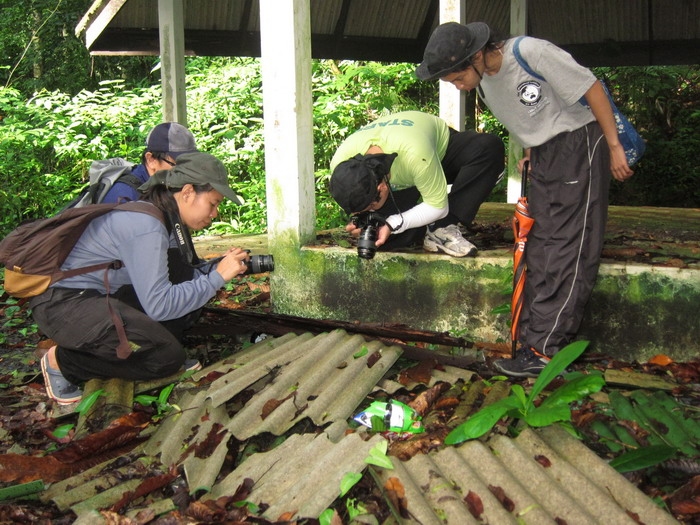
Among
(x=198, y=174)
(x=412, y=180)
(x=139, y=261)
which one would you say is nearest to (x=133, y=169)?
(x=198, y=174)

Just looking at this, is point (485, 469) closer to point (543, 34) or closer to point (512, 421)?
point (512, 421)

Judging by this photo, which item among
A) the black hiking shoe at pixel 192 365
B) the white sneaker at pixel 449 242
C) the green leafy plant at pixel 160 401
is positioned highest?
the white sneaker at pixel 449 242

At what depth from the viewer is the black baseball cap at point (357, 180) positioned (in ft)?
13.6

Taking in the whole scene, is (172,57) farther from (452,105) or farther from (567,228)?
(567,228)

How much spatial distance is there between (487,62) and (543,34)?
6.40 meters

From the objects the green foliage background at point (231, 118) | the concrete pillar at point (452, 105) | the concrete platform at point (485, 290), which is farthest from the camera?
the green foliage background at point (231, 118)

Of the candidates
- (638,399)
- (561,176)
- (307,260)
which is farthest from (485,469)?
(307,260)

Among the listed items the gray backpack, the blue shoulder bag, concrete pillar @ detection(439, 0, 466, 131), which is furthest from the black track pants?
concrete pillar @ detection(439, 0, 466, 131)

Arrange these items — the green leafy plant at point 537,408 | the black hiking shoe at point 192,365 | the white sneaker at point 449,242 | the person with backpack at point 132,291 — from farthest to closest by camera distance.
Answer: the white sneaker at point 449,242, the black hiking shoe at point 192,365, the person with backpack at point 132,291, the green leafy plant at point 537,408

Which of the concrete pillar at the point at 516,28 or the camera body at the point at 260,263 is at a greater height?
the concrete pillar at the point at 516,28

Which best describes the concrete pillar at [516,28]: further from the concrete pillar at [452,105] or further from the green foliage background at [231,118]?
the green foliage background at [231,118]

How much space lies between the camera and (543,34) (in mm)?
9312

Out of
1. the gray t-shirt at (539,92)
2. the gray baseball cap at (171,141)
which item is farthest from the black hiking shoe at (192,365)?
the gray t-shirt at (539,92)

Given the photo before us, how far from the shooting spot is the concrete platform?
3.85m
